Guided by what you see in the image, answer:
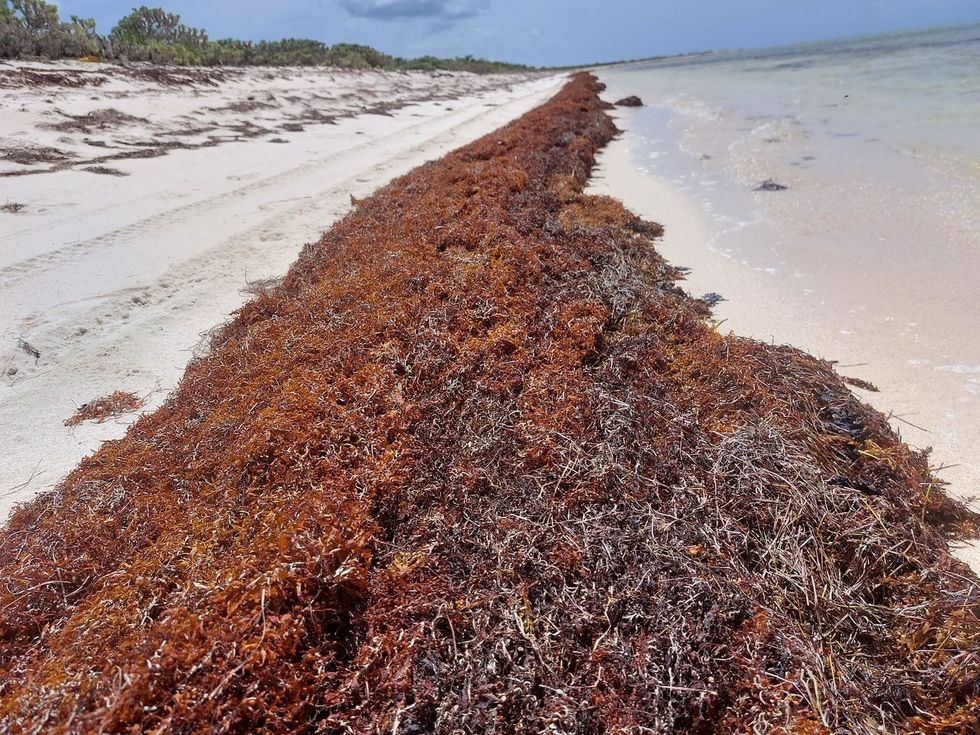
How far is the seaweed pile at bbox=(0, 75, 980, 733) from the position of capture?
1.41 m

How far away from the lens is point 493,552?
72.1 inches

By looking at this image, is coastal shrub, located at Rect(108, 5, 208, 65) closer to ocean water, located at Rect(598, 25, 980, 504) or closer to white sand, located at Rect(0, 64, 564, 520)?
white sand, located at Rect(0, 64, 564, 520)

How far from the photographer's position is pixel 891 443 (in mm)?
2381

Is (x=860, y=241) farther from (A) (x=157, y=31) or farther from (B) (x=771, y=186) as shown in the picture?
(A) (x=157, y=31)

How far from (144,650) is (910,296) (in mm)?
5160

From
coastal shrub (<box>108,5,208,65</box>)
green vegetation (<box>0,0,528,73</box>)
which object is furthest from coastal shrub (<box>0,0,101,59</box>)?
coastal shrub (<box>108,5,208,65</box>)

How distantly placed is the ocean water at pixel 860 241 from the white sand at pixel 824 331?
A: 0.04 ft

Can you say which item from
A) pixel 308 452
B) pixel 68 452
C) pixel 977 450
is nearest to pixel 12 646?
pixel 308 452

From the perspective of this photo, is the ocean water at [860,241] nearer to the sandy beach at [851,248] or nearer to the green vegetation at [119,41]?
the sandy beach at [851,248]

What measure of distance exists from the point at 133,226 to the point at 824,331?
6689mm

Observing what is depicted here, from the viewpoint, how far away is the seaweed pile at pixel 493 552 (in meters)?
1.41

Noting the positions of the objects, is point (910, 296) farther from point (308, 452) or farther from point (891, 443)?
point (308, 452)

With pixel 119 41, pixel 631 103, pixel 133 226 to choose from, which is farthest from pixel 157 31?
pixel 133 226

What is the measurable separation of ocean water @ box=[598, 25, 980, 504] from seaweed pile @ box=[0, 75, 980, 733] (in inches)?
30.9
